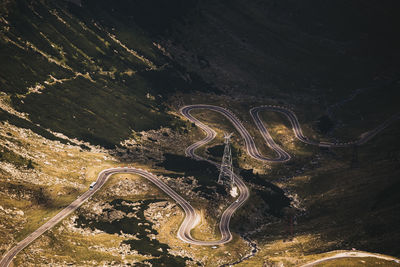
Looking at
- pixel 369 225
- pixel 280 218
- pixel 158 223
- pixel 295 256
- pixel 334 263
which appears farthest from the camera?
pixel 280 218

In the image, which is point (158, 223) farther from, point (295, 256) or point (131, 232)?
point (295, 256)

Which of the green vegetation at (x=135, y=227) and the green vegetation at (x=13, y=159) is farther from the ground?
the green vegetation at (x=13, y=159)

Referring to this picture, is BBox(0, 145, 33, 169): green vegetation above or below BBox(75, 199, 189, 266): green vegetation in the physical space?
above

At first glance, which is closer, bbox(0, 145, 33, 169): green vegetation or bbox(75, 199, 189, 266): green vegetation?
bbox(75, 199, 189, 266): green vegetation

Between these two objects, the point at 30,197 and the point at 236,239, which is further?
the point at 236,239

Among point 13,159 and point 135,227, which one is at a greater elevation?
point 13,159

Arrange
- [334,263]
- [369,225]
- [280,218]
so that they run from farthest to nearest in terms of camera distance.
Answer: [280,218] → [369,225] → [334,263]

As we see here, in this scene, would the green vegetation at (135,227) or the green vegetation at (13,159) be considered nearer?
the green vegetation at (135,227)

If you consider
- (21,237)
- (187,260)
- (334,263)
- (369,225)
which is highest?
(369,225)

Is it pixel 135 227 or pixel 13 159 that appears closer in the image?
pixel 135 227

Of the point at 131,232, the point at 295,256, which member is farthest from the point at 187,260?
the point at 295,256

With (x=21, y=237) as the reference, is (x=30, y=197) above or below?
above
